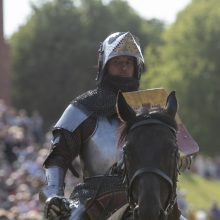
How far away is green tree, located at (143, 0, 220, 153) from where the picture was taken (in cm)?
4712

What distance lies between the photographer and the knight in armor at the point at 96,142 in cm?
636

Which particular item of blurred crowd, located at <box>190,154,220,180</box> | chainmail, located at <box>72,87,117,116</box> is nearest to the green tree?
blurred crowd, located at <box>190,154,220,180</box>

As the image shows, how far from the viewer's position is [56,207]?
614 cm

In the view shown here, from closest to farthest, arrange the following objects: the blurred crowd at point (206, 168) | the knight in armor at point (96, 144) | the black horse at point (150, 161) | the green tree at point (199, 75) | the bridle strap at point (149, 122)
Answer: the black horse at point (150, 161) < the bridle strap at point (149, 122) < the knight in armor at point (96, 144) < the blurred crowd at point (206, 168) < the green tree at point (199, 75)

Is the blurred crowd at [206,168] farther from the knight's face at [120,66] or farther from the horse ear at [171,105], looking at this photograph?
the horse ear at [171,105]

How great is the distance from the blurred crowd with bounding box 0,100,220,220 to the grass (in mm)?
7555

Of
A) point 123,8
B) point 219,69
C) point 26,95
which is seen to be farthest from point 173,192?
point 123,8

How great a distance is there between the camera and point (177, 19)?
5325 centimetres

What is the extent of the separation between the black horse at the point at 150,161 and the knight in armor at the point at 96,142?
0.95m

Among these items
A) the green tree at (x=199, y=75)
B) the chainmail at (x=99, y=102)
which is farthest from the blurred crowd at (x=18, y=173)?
the green tree at (x=199, y=75)

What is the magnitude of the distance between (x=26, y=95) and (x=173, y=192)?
46471 mm

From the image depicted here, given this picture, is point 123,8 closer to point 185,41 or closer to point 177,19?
point 177,19

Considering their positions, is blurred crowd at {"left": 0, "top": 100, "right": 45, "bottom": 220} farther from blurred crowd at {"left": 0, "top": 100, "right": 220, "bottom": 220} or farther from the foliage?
the foliage

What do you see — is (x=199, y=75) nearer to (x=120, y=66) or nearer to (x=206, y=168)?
(x=206, y=168)
